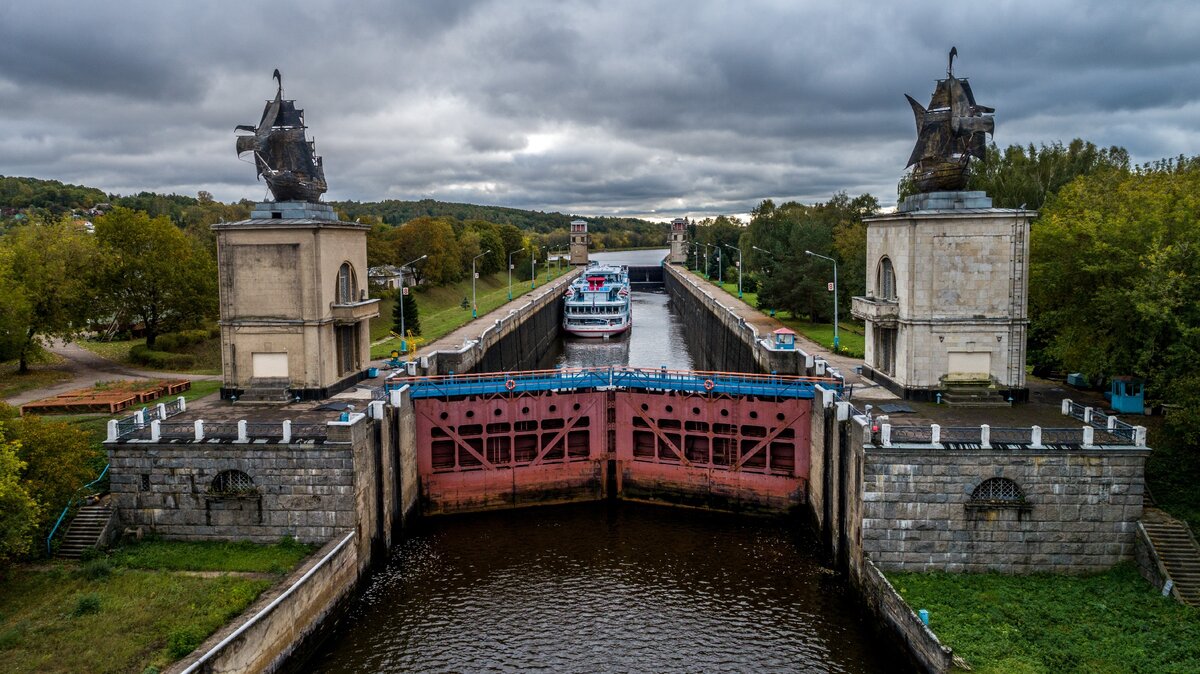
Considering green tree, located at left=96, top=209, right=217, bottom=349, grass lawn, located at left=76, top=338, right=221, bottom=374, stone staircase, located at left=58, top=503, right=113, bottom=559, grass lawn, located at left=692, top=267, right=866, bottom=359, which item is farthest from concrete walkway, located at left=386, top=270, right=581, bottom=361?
grass lawn, located at left=692, top=267, right=866, bottom=359

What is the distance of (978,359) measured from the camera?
95.7 ft

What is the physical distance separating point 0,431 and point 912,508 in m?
24.5

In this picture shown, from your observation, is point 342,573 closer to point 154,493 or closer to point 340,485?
point 340,485

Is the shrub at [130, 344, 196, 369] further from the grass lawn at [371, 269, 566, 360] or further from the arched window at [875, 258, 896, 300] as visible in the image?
the arched window at [875, 258, 896, 300]

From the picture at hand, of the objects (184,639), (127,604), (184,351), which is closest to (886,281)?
(184,639)

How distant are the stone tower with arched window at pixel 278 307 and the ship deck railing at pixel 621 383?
3.41 metres

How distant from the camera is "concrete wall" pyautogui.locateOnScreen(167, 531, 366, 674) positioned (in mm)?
17531

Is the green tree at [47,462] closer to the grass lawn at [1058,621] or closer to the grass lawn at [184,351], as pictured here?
the grass lawn at [184,351]

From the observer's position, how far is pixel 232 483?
2483 cm

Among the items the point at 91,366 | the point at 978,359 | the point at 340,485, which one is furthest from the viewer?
the point at 91,366

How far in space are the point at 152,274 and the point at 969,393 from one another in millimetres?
44435

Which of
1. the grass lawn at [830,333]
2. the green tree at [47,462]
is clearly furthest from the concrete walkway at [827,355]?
the green tree at [47,462]

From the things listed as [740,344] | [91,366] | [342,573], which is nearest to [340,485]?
[342,573]

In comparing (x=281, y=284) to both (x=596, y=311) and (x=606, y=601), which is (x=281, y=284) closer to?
(x=606, y=601)
